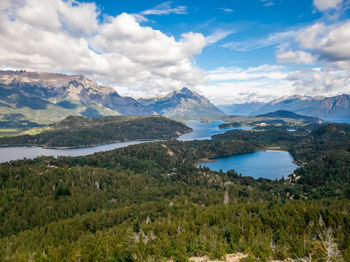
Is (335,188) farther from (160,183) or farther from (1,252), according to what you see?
(1,252)

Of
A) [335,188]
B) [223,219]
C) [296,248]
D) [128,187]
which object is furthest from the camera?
[128,187]

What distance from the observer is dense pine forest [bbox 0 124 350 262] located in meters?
61.5

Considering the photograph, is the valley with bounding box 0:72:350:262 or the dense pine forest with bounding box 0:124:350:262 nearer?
the valley with bounding box 0:72:350:262

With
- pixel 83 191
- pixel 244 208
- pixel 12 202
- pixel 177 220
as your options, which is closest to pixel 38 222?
pixel 12 202

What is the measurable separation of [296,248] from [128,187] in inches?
4890

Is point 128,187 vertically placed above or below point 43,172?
below

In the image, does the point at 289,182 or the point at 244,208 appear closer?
the point at 244,208

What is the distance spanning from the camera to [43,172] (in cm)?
16562

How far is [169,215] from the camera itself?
104 m

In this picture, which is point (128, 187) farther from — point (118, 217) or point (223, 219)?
point (223, 219)

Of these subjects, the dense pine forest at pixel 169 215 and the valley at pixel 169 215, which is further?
the dense pine forest at pixel 169 215

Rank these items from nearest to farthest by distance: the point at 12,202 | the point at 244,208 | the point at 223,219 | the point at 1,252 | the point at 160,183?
the point at 1,252 < the point at 223,219 < the point at 244,208 < the point at 12,202 < the point at 160,183

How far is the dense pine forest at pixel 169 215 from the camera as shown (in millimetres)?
61531

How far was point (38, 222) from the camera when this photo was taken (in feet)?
371
